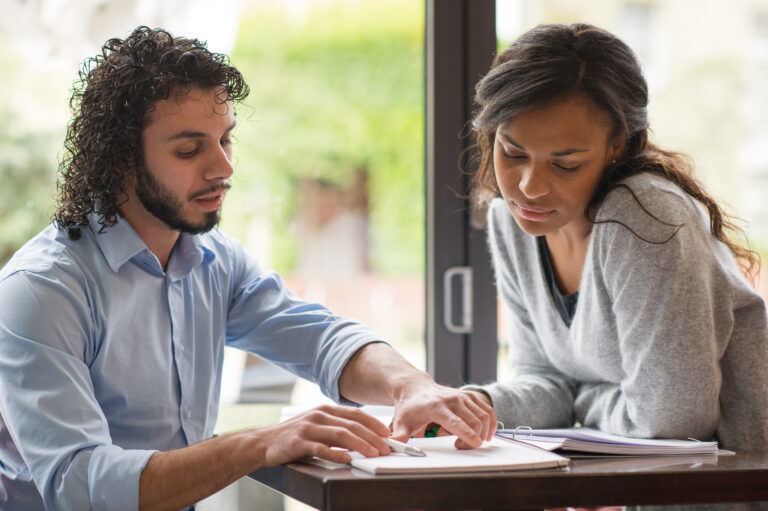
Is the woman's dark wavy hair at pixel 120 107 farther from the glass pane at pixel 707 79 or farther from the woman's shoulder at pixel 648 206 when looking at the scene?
the glass pane at pixel 707 79

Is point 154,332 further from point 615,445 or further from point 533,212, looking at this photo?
point 615,445

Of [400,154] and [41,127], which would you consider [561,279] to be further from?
[41,127]

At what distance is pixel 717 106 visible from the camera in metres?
2.61

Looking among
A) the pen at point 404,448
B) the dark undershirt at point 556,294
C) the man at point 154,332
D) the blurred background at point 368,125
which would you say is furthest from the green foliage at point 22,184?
the pen at point 404,448

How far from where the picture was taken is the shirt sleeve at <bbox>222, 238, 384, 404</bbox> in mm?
1665

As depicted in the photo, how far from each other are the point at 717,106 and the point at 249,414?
172 cm

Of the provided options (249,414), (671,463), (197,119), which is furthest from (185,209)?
(671,463)

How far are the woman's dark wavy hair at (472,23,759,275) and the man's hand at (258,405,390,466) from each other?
62cm

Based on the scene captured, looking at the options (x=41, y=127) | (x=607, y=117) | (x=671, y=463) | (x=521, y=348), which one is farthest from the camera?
(x=41, y=127)

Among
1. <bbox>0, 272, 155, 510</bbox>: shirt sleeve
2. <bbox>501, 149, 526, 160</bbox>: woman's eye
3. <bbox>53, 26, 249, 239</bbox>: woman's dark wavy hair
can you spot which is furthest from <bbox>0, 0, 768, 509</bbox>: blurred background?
<bbox>0, 272, 155, 510</bbox>: shirt sleeve

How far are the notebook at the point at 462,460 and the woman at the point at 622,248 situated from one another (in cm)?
32

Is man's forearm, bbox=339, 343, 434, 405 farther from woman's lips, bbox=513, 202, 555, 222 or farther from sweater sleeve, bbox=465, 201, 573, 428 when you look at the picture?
woman's lips, bbox=513, 202, 555, 222

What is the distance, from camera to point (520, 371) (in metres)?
1.86

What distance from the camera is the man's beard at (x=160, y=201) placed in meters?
1.57
